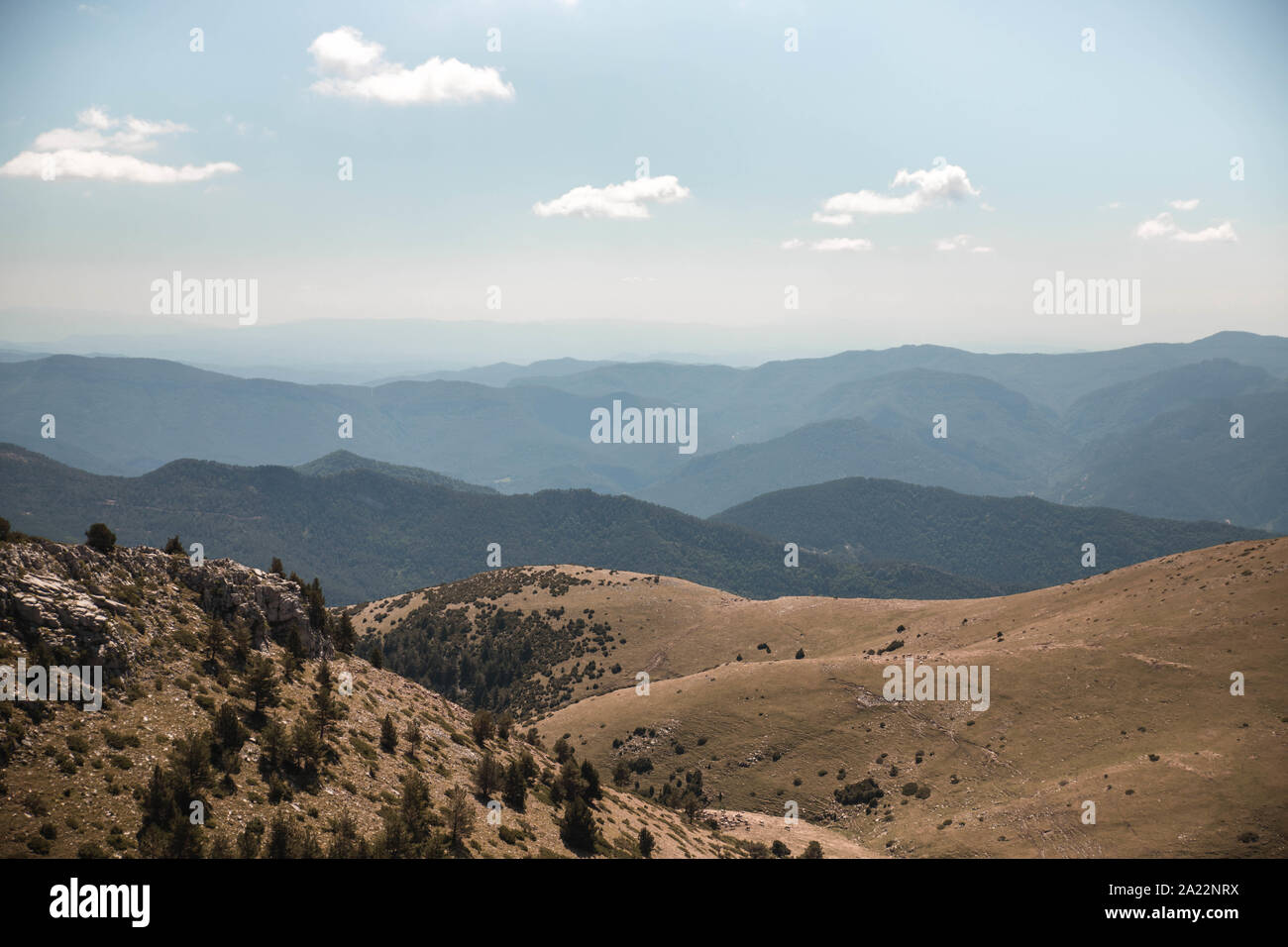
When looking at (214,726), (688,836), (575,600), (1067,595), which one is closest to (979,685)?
(1067,595)

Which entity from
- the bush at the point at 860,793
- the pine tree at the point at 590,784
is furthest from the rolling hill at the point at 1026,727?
the pine tree at the point at 590,784

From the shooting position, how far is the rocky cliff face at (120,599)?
2302 centimetres

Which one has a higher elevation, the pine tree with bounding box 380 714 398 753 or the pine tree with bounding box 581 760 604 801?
the pine tree with bounding box 380 714 398 753

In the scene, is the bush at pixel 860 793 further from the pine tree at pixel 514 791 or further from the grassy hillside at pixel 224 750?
the pine tree at pixel 514 791

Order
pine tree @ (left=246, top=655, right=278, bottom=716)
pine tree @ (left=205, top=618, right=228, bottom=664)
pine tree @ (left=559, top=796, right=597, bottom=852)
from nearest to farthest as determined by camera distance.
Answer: pine tree @ (left=246, top=655, right=278, bottom=716)
pine tree @ (left=205, top=618, right=228, bottom=664)
pine tree @ (left=559, top=796, right=597, bottom=852)

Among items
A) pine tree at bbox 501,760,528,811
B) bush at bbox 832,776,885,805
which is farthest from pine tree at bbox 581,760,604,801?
bush at bbox 832,776,885,805

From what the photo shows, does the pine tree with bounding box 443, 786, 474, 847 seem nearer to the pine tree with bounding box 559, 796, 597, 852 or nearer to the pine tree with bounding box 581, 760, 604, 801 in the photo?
the pine tree with bounding box 559, 796, 597, 852

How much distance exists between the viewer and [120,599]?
1086 inches

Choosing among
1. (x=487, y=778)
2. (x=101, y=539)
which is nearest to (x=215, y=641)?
(x=101, y=539)

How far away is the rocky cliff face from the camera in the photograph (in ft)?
75.5

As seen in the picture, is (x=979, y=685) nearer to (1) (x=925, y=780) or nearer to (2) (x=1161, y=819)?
(1) (x=925, y=780)

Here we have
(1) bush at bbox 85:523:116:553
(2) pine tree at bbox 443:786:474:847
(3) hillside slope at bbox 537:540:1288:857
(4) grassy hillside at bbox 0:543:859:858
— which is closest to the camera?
(4) grassy hillside at bbox 0:543:859:858

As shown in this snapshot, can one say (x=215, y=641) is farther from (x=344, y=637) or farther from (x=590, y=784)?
(x=590, y=784)
